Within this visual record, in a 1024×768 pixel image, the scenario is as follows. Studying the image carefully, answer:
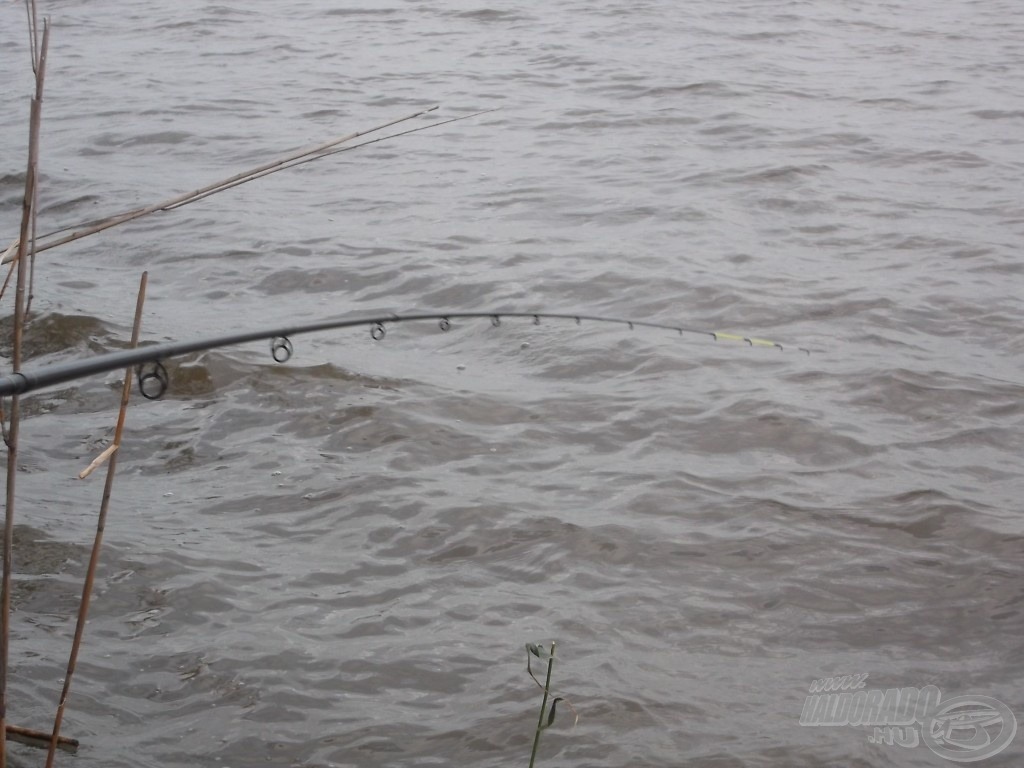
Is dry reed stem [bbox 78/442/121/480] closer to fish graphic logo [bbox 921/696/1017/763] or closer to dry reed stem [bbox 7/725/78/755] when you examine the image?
dry reed stem [bbox 7/725/78/755]

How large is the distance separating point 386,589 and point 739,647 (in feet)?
3.46

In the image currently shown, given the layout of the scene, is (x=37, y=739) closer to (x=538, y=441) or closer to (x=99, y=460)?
A: (x=99, y=460)

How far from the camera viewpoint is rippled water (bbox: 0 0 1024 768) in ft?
10.2

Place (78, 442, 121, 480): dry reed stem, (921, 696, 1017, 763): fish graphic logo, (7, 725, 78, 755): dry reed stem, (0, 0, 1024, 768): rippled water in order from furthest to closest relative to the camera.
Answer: (0, 0, 1024, 768): rippled water < (921, 696, 1017, 763): fish graphic logo < (7, 725, 78, 755): dry reed stem < (78, 442, 121, 480): dry reed stem

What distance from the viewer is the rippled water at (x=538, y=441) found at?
309cm

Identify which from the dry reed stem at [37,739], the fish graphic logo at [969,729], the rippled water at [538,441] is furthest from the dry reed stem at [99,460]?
the fish graphic logo at [969,729]

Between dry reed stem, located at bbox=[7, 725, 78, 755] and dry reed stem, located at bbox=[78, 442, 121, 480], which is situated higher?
dry reed stem, located at bbox=[78, 442, 121, 480]

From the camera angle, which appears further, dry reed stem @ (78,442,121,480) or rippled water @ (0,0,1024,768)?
rippled water @ (0,0,1024,768)

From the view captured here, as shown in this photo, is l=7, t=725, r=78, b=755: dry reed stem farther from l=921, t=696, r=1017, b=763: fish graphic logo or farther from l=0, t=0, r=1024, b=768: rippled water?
l=921, t=696, r=1017, b=763: fish graphic logo

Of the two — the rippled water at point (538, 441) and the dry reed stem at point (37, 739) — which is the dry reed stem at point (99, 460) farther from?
the rippled water at point (538, 441)

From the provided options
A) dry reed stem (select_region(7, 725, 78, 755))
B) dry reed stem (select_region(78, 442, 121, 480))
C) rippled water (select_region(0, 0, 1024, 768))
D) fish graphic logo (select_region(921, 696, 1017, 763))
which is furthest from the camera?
rippled water (select_region(0, 0, 1024, 768))

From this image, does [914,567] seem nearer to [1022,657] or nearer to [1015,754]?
[1022,657]

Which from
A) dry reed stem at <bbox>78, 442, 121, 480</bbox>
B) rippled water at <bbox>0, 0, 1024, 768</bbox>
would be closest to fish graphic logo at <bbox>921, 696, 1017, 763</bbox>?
rippled water at <bbox>0, 0, 1024, 768</bbox>

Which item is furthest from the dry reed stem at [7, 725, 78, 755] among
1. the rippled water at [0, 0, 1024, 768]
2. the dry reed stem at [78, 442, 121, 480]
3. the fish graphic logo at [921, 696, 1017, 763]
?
the fish graphic logo at [921, 696, 1017, 763]
